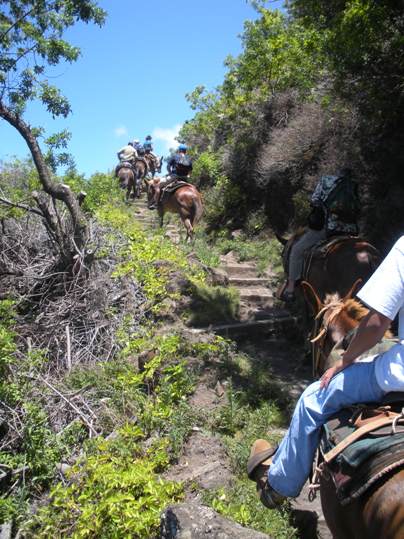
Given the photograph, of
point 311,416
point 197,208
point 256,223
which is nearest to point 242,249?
point 197,208

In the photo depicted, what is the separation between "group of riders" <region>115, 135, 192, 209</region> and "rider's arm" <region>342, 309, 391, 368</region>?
1189 centimetres

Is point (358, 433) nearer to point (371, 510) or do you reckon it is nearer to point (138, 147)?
point (371, 510)

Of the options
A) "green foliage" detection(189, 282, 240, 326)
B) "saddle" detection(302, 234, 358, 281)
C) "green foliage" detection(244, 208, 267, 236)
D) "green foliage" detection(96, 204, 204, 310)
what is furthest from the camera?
"green foliage" detection(244, 208, 267, 236)

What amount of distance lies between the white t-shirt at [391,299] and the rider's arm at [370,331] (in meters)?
0.07

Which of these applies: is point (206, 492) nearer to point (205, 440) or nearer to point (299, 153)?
point (205, 440)

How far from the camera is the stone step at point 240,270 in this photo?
12.5 metres

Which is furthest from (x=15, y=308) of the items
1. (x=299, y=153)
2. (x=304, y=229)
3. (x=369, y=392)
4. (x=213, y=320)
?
(x=299, y=153)

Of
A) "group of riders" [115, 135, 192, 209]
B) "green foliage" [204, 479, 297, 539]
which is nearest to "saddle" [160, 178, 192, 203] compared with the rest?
"group of riders" [115, 135, 192, 209]

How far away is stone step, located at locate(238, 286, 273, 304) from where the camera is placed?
11133 millimetres

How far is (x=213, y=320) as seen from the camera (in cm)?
945

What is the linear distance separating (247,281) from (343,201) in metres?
5.32

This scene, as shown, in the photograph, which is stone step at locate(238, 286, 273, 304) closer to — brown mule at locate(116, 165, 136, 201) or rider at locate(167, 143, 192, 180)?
rider at locate(167, 143, 192, 180)

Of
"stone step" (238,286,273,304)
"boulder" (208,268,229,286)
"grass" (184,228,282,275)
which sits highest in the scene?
"grass" (184,228,282,275)

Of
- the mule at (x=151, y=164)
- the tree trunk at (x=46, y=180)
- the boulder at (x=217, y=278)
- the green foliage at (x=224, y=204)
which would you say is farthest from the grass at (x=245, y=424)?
the mule at (x=151, y=164)
